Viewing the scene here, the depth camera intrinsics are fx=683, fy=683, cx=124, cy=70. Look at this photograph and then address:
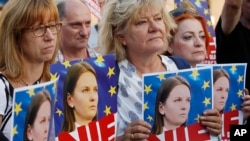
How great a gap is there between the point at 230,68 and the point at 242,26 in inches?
32.6

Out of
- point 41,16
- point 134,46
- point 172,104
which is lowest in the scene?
point 172,104

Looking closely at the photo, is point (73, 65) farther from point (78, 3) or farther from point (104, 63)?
point (78, 3)

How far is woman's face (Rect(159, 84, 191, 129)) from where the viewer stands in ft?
9.85

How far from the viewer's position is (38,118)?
2.48 m

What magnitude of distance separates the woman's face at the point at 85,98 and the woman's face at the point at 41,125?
275 millimetres

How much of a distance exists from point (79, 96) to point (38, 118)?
1.19 ft

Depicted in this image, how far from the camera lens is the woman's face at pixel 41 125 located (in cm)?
245

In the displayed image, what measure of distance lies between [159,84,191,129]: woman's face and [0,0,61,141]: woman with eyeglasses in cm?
56

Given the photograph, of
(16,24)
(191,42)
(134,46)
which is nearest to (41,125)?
(16,24)

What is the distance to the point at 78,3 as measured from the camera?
385 cm

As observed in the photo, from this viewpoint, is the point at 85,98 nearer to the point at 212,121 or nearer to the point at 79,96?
→ the point at 79,96

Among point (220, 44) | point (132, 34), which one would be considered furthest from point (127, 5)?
point (220, 44)

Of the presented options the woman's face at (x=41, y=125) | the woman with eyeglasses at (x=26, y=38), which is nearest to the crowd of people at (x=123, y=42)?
the woman with eyeglasses at (x=26, y=38)

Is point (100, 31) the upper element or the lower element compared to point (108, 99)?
upper
